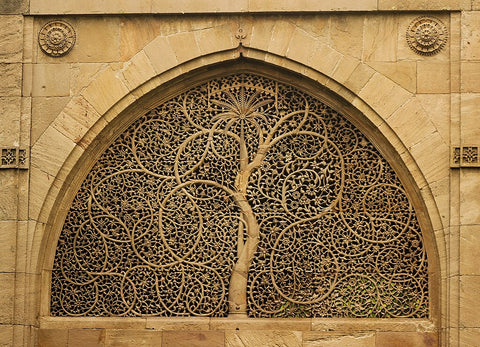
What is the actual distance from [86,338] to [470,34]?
4479mm

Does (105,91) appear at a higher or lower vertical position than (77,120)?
higher

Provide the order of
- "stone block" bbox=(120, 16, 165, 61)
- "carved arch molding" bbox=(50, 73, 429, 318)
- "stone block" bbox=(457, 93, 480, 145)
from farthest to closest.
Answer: "stone block" bbox=(120, 16, 165, 61) → "carved arch molding" bbox=(50, 73, 429, 318) → "stone block" bbox=(457, 93, 480, 145)

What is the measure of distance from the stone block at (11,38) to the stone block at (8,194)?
1.09 meters

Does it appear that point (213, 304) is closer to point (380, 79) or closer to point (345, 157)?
point (345, 157)

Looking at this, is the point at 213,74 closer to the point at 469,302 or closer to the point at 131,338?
the point at 131,338

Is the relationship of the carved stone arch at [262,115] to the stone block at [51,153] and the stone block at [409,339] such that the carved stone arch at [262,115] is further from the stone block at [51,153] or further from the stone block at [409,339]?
the stone block at [409,339]

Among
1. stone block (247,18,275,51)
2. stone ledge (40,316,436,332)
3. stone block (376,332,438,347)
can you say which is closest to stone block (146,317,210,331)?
stone ledge (40,316,436,332)

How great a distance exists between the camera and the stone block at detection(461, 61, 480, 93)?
35.4ft

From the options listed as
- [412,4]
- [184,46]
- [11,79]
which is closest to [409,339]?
[412,4]

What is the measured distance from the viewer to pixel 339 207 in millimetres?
10992

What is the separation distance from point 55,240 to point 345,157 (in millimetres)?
2815

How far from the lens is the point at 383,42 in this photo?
11.0 meters

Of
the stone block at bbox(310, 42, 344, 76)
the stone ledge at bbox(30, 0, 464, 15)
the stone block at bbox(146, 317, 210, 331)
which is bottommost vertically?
the stone block at bbox(146, 317, 210, 331)

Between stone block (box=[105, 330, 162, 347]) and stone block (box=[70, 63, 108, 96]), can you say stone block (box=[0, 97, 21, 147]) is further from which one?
stone block (box=[105, 330, 162, 347])
